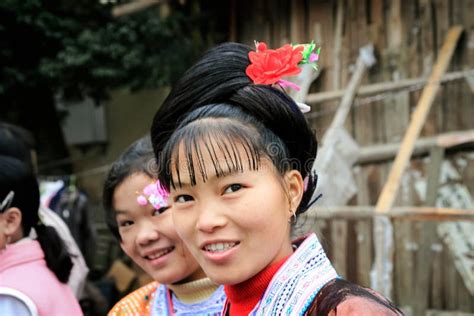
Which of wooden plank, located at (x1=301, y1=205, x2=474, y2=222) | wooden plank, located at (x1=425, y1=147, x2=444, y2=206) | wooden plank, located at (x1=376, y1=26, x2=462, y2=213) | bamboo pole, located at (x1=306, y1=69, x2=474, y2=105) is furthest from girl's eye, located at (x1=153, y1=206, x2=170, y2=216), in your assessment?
bamboo pole, located at (x1=306, y1=69, x2=474, y2=105)

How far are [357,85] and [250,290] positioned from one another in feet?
12.0

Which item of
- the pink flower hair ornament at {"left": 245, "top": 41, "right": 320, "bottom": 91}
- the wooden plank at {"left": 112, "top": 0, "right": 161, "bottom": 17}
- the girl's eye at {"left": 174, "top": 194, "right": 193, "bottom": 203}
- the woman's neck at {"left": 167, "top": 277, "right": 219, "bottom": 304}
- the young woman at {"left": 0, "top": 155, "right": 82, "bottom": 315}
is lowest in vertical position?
the woman's neck at {"left": 167, "top": 277, "right": 219, "bottom": 304}

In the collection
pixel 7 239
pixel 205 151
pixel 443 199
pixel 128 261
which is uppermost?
pixel 205 151

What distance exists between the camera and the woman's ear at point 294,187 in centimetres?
164

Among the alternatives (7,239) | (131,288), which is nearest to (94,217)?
(131,288)

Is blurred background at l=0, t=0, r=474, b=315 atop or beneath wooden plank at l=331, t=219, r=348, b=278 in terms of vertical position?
atop

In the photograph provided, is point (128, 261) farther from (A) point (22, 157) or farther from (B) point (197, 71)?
(B) point (197, 71)

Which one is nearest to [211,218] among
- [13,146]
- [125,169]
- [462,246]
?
[125,169]

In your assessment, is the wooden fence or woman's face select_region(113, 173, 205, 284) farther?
the wooden fence

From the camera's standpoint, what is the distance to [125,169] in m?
2.49

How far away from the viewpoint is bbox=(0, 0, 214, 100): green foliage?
689 cm

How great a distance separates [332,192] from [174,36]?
2.92 meters

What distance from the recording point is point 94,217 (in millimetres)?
9344

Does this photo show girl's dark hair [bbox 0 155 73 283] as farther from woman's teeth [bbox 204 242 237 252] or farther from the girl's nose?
woman's teeth [bbox 204 242 237 252]
